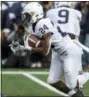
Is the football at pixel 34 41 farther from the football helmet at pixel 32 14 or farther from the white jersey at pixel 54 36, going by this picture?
the football helmet at pixel 32 14

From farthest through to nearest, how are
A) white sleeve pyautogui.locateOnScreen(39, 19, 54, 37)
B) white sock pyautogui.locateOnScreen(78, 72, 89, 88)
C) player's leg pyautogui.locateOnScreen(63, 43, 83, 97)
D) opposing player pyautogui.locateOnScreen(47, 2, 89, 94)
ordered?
opposing player pyautogui.locateOnScreen(47, 2, 89, 94), white sock pyautogui.locateOnScreen(78, 72, 89, 88), player's leg pyautogui.locateOnScreen(63, 43, 83, 97), white sleeve pyautogui.locateOnScreen(39, 19, 54, 37)

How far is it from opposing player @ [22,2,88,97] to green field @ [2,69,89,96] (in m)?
0.58

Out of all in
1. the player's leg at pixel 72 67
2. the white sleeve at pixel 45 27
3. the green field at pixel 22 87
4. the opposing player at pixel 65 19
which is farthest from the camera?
the green field at pixel 22 87

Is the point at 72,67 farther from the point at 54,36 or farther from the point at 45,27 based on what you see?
the point at 45,27

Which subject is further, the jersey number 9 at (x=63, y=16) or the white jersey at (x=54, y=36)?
the jersey number 9 at (x=63, y=16)

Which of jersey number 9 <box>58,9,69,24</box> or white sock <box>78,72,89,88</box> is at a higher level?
jersey number 9 <box>58,9,69,24</box>

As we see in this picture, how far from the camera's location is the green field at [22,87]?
8059mm

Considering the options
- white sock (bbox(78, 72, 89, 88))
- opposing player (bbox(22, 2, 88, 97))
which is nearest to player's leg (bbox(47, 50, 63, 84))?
opposing player (bbox(22, 2, 88, 97))

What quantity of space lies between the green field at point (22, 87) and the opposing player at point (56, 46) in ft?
1.91

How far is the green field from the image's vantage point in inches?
317

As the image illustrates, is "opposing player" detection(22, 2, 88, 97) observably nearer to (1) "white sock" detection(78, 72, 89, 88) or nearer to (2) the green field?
(1) "white sock" detection(78, 72, 89, 88)

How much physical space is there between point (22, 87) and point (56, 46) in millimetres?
1919

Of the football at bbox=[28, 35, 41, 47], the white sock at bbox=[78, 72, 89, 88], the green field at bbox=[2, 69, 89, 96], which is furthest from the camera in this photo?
the green field at bbox=[2, 69, 89, 96]

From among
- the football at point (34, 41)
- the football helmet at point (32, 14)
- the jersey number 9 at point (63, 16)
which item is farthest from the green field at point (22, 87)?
the football helmet at point (32, 14)
